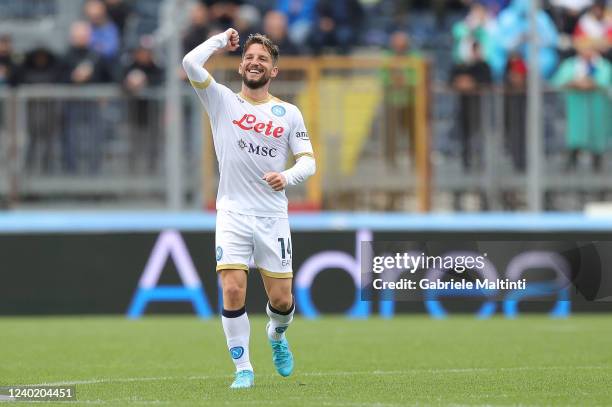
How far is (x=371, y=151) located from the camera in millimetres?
20016

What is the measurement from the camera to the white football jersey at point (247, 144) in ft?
34.2

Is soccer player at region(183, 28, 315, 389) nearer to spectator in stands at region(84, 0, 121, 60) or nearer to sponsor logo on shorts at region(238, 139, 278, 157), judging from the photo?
sponsor logo on shorts at region(238, 139, 278, 157)

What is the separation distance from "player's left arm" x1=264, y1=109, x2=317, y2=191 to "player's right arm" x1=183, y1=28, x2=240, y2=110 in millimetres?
620

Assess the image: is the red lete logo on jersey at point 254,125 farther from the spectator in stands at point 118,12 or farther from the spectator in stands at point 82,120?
the spectator in stands at point 118,12

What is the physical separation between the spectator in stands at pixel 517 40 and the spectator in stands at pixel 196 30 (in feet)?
12.9

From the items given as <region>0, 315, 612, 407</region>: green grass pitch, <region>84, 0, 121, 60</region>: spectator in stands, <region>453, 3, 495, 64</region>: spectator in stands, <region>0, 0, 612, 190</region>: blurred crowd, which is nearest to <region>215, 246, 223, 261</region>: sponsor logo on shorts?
<region>0, 315, 612, 407</region>: green grass pitch

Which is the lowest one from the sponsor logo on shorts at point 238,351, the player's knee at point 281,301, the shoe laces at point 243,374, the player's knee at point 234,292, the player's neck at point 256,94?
the shoe laces at point 243,374

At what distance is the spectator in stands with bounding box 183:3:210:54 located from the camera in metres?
21.0

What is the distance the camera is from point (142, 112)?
798 inches

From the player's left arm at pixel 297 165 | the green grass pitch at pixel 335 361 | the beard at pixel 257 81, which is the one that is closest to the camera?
the green grass pitch at pixel 335 361

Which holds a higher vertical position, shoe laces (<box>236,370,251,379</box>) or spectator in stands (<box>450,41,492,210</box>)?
spectator in stands (<box>450,41,492,210</box>)

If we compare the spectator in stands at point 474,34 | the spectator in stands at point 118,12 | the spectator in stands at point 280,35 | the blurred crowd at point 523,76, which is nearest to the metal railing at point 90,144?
the spectator in stands at point 280,35

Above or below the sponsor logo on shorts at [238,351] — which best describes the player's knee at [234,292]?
above

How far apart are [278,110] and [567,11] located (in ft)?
40.3
